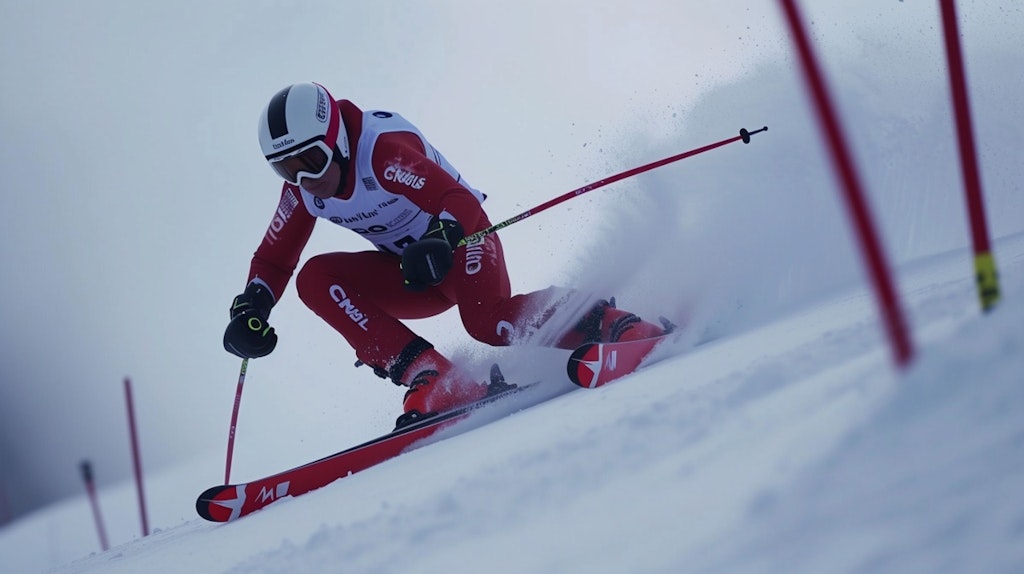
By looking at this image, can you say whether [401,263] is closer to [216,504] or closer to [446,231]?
[446,231]

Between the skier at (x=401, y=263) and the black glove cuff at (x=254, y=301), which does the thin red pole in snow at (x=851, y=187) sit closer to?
the skier at (x=401, y=263)

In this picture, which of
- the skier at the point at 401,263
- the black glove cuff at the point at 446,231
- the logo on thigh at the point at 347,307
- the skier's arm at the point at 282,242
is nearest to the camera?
the black glove cuff at the point at 446,231

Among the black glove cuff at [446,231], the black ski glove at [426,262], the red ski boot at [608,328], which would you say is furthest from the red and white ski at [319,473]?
the black glove cuff at [446,231]

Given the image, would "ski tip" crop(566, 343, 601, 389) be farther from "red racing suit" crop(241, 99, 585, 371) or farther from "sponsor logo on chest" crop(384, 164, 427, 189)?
"sponsor logo on chest" crop(384, 164, 427, 189)

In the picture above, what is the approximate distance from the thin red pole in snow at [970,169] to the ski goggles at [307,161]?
→ 2448mm

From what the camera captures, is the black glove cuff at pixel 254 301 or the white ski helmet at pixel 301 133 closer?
the white ski helmet at pixel 301 133

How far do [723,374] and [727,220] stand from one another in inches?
97.7

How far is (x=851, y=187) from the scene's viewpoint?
3.47 ft

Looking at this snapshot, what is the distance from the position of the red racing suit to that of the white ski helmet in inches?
4.7

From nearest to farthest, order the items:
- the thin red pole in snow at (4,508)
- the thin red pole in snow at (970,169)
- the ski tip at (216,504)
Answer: the thin red pole in snow at (970,169), the ski tip at (216,504), the thin red pole in snow at (4,508)

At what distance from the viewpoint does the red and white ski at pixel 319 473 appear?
3020 millimetres

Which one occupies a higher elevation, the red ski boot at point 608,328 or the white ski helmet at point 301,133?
the white ski helmet at point 301,133

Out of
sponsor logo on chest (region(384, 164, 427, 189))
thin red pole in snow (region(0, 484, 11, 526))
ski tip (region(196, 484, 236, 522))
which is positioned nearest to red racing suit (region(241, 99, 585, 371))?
sponsor logo on chest (region(384, 164, 427, 189))

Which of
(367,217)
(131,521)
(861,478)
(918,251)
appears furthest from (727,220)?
(131,521)
